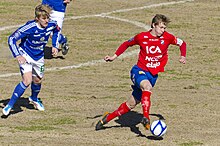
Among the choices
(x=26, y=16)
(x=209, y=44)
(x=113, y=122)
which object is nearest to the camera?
(x=113, y=122)

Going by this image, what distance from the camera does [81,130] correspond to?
44.3 ft

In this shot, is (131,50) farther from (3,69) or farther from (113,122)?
(113,122)

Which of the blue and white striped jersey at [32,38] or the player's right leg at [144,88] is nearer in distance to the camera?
the player's right leg at [144,88]

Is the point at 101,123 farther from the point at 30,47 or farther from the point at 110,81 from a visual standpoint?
the point at 110,81

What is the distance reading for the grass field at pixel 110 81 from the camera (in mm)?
13273

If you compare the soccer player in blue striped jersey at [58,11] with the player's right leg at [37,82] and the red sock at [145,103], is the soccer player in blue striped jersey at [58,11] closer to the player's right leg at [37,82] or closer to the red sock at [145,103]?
the player's right leg at [37,82]

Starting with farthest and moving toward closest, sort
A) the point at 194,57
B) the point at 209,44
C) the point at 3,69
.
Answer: the point at 209,44
the point at 194,57
the point at 3,69

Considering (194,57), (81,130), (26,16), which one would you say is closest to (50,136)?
(81,130)

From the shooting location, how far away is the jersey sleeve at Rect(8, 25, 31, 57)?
14154 millimetres

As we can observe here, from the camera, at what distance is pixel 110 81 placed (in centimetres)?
1791

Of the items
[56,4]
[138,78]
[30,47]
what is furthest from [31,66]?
[56,4]

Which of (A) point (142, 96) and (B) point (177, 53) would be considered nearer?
(A) point (142, 96)

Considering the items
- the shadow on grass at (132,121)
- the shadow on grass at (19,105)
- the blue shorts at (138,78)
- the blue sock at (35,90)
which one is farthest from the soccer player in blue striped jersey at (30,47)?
the blue shorts at (138,78)

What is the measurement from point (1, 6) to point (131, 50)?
705 cm
